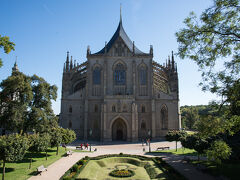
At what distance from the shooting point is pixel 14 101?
26594 mm

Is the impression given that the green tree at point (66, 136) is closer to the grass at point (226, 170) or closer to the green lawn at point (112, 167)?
the green lawn at point (112, 167)

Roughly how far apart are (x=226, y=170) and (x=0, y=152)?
19.8 metres

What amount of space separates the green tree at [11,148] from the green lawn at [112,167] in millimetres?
5494

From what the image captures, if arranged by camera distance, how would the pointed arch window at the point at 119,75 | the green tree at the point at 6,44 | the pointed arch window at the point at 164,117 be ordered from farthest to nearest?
the pointed arch window at the point at 119,75, the pointed arch window at the point at 164,117, the green tree at the point at 6,44

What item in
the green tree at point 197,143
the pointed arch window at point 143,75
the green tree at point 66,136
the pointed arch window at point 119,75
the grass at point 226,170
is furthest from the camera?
the pointed arch window at point 119,75

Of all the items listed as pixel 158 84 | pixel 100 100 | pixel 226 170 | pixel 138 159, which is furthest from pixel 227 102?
pixel 158 84

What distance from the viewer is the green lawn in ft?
51.8

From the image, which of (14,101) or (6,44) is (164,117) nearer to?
(14,101)

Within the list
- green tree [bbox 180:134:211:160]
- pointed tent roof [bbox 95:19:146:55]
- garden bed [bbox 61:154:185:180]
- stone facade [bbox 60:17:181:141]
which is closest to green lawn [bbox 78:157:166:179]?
garden bed [bbox 61:154:185:180]

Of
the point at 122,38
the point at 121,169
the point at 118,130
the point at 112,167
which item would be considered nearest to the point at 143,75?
the point at 122,38

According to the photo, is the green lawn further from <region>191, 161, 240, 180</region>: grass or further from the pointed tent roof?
the pointed tent roof

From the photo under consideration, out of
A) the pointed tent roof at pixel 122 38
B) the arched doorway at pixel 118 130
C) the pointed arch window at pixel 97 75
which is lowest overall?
the arched doorway at pixel 118 130

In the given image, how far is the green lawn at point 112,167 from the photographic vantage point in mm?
15797

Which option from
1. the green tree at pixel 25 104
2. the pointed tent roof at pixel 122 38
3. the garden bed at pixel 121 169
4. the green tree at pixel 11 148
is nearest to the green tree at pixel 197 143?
the garden bed at pixel 121 169
